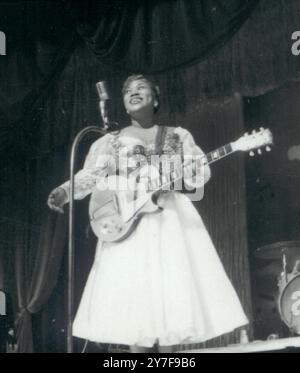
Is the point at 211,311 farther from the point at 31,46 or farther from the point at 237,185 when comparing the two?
the point at 31,46

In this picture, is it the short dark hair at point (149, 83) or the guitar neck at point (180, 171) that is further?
the short dark hair at point (149, 83)

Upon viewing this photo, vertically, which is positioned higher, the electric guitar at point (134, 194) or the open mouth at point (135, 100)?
the open mouth at point (135, 100)

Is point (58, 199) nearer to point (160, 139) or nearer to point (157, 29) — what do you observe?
point (160, 139)

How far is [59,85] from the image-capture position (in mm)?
4777

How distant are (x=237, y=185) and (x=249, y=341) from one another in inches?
33.1

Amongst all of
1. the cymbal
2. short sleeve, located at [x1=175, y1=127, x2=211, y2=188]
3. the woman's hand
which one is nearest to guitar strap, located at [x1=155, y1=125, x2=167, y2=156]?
short sleeve, located at [x1=175, y1=127, x2=211, y2=188]

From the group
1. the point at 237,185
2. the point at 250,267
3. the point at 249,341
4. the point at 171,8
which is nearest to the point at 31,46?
the point at 171,8

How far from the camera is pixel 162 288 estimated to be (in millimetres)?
3822

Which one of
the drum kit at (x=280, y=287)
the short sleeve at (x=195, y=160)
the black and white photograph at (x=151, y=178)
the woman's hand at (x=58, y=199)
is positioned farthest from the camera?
the woman's hand at (x=58, y=199)

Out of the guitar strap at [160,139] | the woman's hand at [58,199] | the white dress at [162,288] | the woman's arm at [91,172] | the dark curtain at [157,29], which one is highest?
the dark curtain at [157,29]

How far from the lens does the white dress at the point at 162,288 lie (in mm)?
3707

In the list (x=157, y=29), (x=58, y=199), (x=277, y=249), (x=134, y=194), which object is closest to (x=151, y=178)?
(x=134, y=194)

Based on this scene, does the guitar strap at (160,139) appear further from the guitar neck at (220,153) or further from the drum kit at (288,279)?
the drum kit at (288,279)

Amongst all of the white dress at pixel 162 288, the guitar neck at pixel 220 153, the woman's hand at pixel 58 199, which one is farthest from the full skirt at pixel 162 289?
the woman's hand at pixel 58 199
